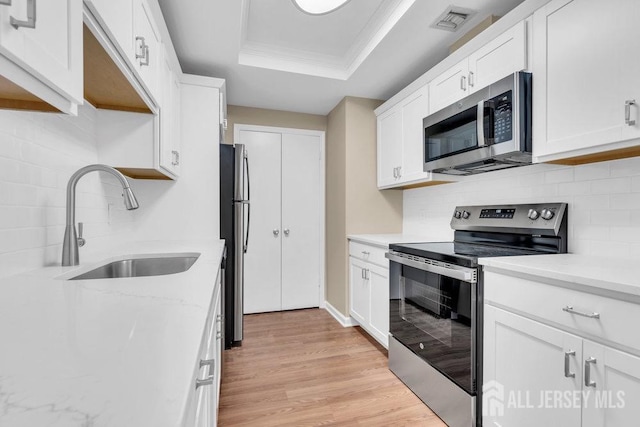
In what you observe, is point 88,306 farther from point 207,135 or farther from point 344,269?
point 344,269

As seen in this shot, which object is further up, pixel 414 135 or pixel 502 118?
pixel 414 135

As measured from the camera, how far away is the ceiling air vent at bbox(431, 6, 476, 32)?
195 centimetres

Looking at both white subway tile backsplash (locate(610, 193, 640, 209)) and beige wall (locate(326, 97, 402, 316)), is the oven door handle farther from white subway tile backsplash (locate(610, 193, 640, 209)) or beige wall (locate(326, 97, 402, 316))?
beige wall (locate(326, 97, 402, 316))

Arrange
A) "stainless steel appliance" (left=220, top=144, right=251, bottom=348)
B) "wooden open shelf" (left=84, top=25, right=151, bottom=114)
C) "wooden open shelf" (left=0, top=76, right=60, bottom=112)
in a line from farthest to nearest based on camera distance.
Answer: "stainless steel appliance" (left=220, top=144, right=251, bottom=348) < "wooden open shelf" (left=84, top=25, right=151, bottom=114) < "wooden open shelf" (left=0, top=76, right=60, bottom=112)

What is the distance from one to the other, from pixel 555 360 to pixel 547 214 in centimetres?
85

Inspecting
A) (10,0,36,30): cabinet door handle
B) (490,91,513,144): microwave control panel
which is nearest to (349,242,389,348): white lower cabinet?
(490,91,513,144): microwave control panel

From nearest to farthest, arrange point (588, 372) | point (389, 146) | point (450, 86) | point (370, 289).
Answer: point (588, 372), point (450, 86), point (370, 289), point (389, 146)

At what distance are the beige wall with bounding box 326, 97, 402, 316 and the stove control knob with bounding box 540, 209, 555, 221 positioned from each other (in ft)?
5.37

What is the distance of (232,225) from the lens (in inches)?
102

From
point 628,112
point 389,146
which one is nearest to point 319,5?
point 389,146

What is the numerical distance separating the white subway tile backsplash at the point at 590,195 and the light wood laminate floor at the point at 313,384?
1.25m

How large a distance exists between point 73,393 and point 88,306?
42 centimetres

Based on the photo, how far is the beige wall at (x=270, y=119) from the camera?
356 cm

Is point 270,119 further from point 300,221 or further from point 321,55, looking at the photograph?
point 300,221
